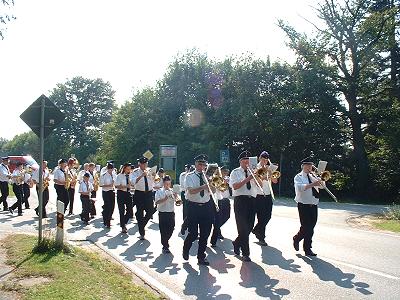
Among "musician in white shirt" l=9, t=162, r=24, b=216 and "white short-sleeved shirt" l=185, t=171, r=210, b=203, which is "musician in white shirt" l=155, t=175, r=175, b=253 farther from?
"musician in white shirt" l=9, t=162, r=24, b=216

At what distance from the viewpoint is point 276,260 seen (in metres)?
9.50

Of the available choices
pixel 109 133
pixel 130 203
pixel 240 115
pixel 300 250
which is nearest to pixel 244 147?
pixel 240 115

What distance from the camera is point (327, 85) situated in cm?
3428

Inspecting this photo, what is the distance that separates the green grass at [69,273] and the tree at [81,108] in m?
80.0

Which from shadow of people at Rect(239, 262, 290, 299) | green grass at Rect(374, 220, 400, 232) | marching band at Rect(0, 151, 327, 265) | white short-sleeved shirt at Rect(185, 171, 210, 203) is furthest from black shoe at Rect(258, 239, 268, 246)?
green grass at Rect(374, 220, 400, 232)

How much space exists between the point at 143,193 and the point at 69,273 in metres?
5.08

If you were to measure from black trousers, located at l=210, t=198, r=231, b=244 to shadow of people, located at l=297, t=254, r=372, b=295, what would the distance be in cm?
237

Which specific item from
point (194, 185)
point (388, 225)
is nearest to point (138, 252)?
point (194, 185)

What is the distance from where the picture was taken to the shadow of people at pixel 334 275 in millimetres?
7363

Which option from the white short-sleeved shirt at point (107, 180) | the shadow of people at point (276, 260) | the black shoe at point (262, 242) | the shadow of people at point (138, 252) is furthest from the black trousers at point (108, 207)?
the shadow of people at point (276, 260)

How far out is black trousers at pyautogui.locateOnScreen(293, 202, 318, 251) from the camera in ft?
32.8

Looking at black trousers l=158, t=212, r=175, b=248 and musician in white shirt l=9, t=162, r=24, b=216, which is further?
musician in white shirt l=9, t=162, r=24, b=216

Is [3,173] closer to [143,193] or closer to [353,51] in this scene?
[143,193]

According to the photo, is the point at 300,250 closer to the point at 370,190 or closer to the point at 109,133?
the point at 370,190
